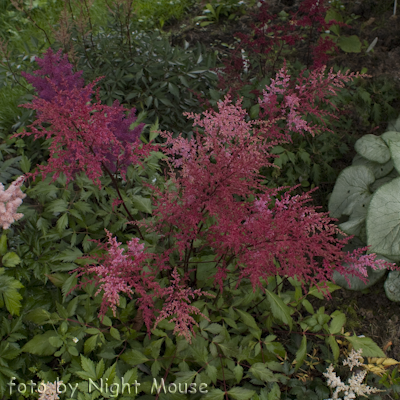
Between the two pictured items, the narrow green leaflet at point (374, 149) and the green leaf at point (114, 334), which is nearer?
the green leaf at point (114, 334)

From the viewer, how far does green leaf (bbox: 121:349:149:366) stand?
5.56 ft

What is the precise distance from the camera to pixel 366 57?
3996mm

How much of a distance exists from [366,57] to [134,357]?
405cm

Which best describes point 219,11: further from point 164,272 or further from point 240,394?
point 240,394

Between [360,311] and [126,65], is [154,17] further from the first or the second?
[360,311]

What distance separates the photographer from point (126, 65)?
3.02m

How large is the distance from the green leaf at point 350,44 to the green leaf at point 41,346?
4134 mm

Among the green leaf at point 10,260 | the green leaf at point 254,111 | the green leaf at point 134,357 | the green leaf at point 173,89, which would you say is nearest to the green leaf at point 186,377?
the green leaf at point 134,357

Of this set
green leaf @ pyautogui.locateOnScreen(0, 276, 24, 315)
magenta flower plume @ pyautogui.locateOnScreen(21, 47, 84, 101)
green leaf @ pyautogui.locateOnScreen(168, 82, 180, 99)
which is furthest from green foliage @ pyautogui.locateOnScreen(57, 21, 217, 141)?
green leaf @ pyautogui.locateOnScreen(0, 276, 24, 315)

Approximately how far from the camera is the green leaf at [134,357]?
170 cm

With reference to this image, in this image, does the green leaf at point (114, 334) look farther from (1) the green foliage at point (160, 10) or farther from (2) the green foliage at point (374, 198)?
(1) the green foliage at point (160, 10)

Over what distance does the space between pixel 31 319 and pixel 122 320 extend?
0.46 meters

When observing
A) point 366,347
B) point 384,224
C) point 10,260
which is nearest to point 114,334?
point 10,260

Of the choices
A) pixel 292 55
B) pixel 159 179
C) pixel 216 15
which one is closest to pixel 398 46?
pixel 292 55
